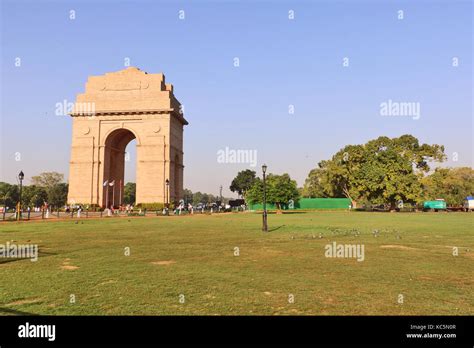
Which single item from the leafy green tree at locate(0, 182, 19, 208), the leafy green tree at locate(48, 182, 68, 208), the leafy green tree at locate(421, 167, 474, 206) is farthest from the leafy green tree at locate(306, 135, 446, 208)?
the leafy green tree at locate(0, 182, 19, 208)

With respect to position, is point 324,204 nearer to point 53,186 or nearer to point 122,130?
point 122,130

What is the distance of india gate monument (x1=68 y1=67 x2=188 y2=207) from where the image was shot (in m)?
52.8

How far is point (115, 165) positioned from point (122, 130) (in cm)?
734

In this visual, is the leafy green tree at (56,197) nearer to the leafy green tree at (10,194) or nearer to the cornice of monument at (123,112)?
the leafy green tree at (10,194)

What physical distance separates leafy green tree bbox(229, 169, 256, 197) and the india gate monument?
6831 centimetres

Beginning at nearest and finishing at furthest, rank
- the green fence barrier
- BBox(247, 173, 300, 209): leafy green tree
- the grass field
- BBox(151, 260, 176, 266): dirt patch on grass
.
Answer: the grass field
BBox(151, 260, 176, 266): dirt patch on grass
BBox(247, 173, 300, 209): leafy green tree
the green fence barrier

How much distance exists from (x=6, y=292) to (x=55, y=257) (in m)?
4.27

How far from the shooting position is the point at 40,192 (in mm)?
96500

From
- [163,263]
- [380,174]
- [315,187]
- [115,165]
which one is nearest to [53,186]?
[115,165]

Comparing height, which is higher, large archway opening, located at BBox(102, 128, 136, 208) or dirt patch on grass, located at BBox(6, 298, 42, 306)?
large archway opening, located at BBox(102, 128, 136, 208)

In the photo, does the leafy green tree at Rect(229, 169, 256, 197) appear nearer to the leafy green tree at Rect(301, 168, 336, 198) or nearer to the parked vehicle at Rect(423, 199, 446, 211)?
Answer: the leafy green tree at Rect(301, 168, 336, 198)
